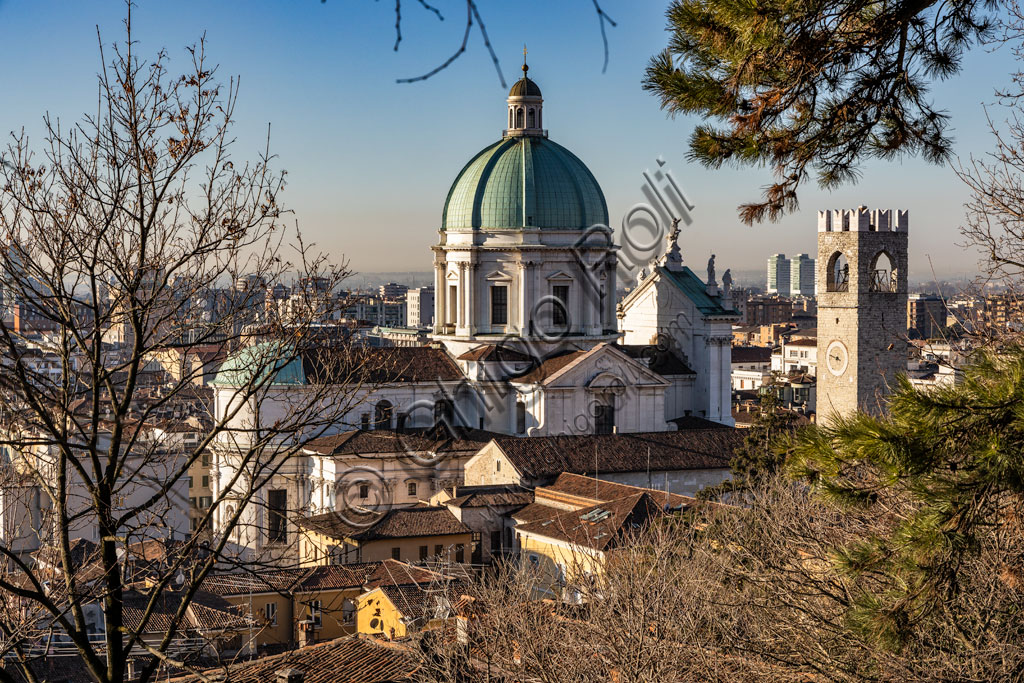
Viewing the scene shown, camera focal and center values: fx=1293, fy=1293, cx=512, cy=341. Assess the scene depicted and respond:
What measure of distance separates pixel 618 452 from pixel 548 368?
15.1 ft

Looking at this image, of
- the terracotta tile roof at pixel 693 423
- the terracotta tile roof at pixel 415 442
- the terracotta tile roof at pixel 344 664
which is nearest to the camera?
the terracotta tile roof at pixel 344 664

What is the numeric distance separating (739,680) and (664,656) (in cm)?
82

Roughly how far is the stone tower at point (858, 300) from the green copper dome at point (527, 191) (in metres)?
6.23

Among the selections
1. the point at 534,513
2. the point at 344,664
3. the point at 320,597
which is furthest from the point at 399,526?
the point at 344,664

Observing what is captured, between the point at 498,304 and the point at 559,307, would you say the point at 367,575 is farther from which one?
the point at 559,307

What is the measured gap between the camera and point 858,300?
31891 millimetres

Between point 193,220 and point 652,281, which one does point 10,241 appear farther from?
point 652,281

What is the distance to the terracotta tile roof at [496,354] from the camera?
33.5 metres

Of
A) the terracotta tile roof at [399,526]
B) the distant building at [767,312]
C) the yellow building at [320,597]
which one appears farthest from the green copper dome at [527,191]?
the distant building at [767,312]

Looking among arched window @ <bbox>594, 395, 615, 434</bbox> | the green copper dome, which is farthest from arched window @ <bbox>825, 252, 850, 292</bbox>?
arched window @ <bbox>594, 395, 615, 434</bbox>

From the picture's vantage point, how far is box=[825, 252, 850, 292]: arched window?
3288 cm

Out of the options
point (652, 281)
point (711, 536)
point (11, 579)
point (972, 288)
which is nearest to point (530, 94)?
point (652, 281)

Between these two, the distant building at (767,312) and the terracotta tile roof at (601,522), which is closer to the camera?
the terracotta tile roof at (601,522)

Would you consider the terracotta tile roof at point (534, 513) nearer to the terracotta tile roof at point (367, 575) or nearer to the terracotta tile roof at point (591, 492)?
the terracotta tile roof at point (591, 492)
